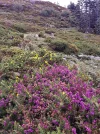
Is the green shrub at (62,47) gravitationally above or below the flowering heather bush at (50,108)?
below

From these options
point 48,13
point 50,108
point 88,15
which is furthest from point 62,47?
point 48,13

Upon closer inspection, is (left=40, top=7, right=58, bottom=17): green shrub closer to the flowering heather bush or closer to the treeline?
the treeline

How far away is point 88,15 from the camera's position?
191ft

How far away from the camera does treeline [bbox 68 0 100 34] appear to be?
54381 millimetres

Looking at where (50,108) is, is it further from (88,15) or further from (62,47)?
(88,15)

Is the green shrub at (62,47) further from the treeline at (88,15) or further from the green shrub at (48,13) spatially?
the green shrub at (48,13)

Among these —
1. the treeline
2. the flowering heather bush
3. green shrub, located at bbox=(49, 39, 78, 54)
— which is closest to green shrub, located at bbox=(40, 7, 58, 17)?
the treeline

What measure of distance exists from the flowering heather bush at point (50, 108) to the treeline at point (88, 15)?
47982 mm

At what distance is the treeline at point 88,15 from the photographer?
178 feet

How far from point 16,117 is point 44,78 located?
66.7 inches

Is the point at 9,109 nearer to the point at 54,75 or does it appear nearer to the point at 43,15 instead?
the point at 54,75

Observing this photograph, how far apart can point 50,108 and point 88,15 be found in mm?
55866

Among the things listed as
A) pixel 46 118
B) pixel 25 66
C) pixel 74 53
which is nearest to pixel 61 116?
pixel 46 118

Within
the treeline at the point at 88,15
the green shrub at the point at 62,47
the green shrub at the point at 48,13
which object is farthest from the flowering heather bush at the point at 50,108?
the green shrub at the point at 48,13
